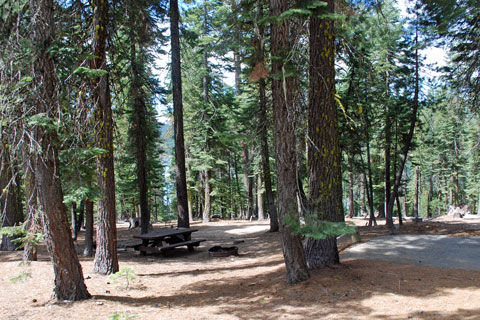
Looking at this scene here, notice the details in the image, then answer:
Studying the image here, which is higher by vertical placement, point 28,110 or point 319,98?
point 319,98

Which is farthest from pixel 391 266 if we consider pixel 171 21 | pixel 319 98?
pixel 171 21

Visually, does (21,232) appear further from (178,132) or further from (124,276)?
(178,132)

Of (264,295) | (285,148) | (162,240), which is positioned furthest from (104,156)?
(162,240)

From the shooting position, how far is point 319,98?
263 inches

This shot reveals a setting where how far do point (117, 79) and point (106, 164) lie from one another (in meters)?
2.16

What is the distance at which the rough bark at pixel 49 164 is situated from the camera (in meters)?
5.20

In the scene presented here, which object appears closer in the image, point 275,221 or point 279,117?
point 279,117

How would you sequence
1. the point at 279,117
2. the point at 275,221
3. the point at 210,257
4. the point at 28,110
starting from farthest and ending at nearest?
1. the point at 275,221
2. the point at 210,257
3. the point at 279,117
4. the point at 28,110

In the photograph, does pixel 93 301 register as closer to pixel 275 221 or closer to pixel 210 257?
pixel 210 257

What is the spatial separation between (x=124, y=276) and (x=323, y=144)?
504 centimetres

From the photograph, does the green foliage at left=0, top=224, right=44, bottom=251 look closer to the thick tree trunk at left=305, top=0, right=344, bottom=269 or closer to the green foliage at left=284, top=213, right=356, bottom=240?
the green foliage at left=284, top=213, right=356, bottom=240

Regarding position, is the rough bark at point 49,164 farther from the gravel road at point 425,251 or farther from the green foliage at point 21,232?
the gravel road at point 425,251

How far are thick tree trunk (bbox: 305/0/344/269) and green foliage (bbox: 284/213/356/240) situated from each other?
3.85 feet

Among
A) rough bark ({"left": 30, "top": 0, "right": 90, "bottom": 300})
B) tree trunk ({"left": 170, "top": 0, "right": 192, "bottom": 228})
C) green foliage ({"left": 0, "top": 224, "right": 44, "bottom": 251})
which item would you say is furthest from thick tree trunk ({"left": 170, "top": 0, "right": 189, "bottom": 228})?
green foliage ({"left": 0, "top": 224, "right": 44, "bottom": 251})
